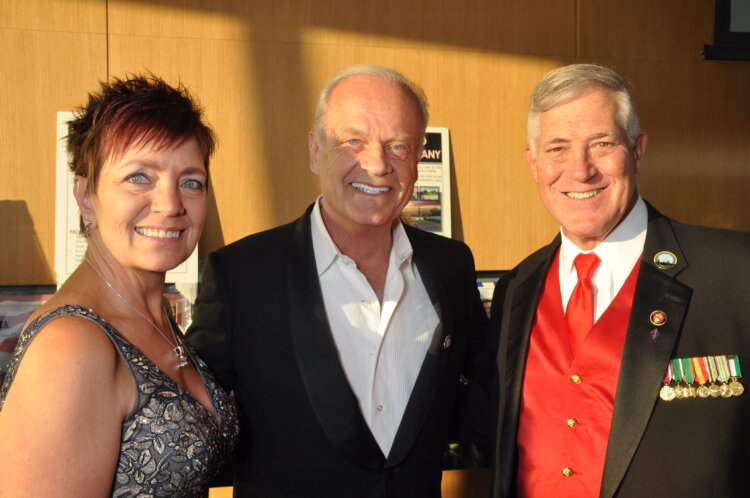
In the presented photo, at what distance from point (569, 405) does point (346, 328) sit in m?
0.63

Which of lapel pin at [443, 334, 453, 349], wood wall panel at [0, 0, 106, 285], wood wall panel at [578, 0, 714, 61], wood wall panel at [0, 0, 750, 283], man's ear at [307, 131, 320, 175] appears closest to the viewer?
lapel pin at [443, 334, 453, 349]

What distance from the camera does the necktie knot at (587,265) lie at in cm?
189

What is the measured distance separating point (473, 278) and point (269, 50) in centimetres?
149

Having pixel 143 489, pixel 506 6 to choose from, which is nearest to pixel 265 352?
pixel 143 489

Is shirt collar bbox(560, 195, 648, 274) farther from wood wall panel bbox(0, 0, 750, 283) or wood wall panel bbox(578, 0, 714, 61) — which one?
wood wall panel bbox(578, 0, 714, 61)

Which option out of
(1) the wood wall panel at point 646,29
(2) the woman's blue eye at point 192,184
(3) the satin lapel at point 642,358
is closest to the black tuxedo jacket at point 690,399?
(3) the satin lapel at point 642,358

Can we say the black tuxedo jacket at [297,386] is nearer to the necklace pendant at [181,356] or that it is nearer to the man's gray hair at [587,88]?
the necklace pendant at [181,356]

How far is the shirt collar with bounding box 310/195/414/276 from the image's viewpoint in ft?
6.80

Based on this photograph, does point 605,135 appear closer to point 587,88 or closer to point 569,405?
point 587,88

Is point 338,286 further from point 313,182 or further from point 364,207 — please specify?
point 313,182

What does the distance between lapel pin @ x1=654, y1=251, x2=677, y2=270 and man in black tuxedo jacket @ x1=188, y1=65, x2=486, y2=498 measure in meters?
0.60

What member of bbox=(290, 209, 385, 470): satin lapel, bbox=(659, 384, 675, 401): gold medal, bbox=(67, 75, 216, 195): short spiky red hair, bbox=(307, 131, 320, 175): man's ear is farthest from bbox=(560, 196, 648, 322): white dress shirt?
bbox=(67, 75, 216, 195): short spiky red hair

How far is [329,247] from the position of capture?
2084 millimetres

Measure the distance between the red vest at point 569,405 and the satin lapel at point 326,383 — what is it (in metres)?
0.41
